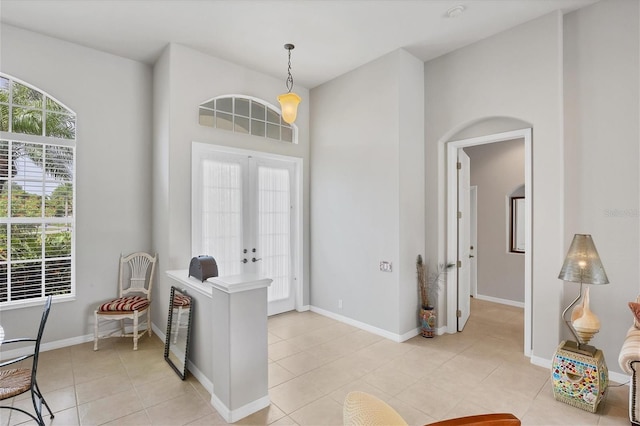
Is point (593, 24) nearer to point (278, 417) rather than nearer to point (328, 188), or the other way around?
point (328, 188)

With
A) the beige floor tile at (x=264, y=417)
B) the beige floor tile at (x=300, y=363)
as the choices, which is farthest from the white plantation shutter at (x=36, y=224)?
the beige floor tile at (x=264, y=417)

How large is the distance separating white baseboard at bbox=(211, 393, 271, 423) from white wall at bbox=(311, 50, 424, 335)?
2003 mm

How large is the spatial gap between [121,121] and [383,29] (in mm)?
3458

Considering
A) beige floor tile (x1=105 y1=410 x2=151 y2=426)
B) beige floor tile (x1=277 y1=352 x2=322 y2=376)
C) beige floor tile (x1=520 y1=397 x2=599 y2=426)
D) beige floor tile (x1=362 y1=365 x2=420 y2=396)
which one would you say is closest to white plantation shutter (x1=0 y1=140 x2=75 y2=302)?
beige floor tile (x1=105 y1=410 x2=151 y2=426)

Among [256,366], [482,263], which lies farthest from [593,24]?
[256,366]

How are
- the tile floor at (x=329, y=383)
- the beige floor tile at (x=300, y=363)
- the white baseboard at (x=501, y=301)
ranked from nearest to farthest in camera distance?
the tile floor at (x=329, y=383) → the beige floor tile at (x=300, y=363) → the white baseboard at (x=501, y=301)

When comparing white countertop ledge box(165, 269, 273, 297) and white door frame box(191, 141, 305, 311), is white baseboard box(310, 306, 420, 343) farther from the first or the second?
white countertop ledge box(165, 269, 273, 297)

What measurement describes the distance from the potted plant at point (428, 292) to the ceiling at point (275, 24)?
109 inches

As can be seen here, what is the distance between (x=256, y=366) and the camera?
102 inches

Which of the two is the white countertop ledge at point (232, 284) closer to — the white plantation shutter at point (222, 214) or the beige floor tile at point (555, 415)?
the white plantation shutter at point (222, 214)

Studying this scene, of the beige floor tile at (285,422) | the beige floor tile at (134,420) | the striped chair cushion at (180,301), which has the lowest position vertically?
the beige floor tile at (285,422)

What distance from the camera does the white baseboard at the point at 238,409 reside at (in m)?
2.44

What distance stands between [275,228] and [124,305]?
219cm

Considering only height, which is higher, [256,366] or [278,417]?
[256,366]
